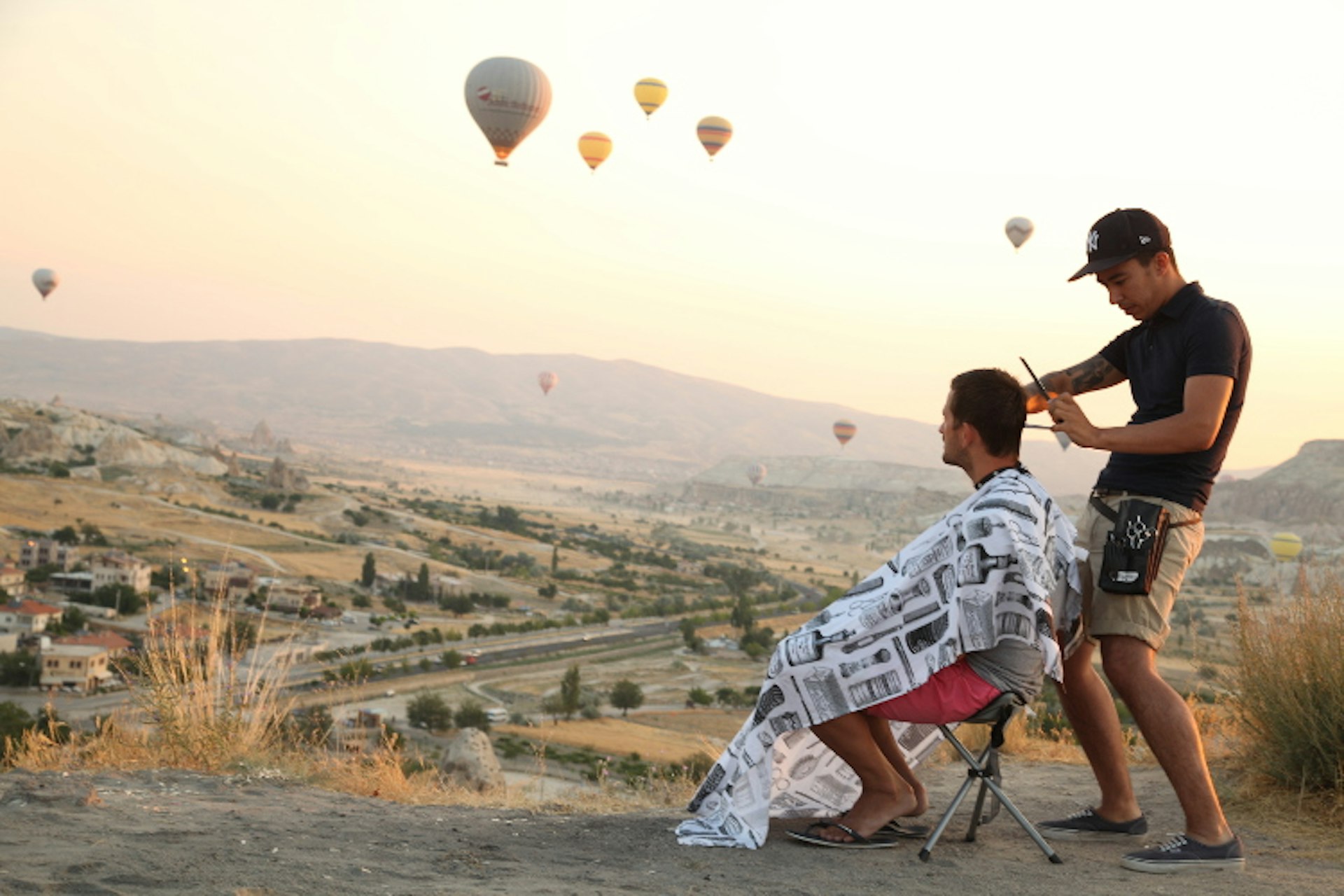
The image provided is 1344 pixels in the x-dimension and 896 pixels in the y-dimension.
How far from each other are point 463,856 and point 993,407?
213 cm

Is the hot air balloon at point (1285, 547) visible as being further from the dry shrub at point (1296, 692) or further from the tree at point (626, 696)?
the dry shrub at point (1296, 692)

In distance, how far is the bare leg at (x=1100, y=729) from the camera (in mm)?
4324

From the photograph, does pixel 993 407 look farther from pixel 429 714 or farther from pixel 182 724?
pixel 429 714

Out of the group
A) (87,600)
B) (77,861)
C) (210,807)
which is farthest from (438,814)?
(87,600)

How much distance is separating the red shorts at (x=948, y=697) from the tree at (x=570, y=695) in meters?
30.4

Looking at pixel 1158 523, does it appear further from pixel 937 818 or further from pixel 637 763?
pixel 637 763

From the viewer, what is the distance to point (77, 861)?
3467 mm

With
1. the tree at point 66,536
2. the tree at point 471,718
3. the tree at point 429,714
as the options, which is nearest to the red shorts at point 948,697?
the tree at point 471,718

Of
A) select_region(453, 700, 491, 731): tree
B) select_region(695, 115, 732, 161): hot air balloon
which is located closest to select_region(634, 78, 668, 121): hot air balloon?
select_region(695, 115, 732, 161): hot air balloon

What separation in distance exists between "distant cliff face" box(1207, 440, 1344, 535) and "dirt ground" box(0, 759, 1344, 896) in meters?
90.1

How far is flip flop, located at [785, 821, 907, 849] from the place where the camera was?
409 centimetres

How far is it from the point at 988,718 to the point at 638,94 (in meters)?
55.9

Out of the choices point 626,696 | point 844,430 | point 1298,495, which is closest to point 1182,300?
point 626,696

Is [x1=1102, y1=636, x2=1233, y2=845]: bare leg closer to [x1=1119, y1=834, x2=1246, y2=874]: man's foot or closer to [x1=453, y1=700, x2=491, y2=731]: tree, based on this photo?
[x1=1119, y1=834, x2=1246, y2=874]: man's foot
